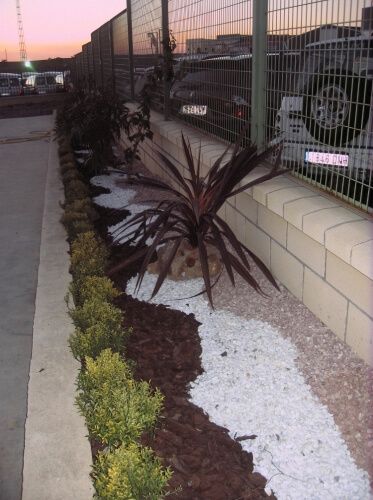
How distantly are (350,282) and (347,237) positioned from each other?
24 centimetres

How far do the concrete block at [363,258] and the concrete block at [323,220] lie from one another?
30 centimetres

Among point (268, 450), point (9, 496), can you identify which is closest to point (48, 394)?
point (9, 496)

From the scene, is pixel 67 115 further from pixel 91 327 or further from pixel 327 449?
pixel 327 449

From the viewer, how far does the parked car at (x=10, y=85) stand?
2814 cm

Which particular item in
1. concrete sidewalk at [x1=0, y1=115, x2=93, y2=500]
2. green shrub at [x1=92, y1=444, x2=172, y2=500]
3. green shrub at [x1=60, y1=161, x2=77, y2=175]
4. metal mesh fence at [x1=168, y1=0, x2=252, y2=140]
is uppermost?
metal mesh fence at [x1=168, y1=0, x2=252, y2=140]

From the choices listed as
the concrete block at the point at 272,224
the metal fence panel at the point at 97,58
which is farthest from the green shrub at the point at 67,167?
the metal fence panel at the point at 97,58

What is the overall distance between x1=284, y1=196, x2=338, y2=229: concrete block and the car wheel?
342 mm

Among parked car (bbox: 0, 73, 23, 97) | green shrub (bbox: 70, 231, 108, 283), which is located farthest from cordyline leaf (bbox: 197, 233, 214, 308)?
parked car (bbox: 0, 73, 23, 97)

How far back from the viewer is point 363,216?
290cm

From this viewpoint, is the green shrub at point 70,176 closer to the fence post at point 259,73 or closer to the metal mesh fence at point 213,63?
the metal mesh fence at point 213,63

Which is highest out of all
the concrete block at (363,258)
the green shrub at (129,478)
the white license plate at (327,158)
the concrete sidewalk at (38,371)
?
the white license plate at (327,158)

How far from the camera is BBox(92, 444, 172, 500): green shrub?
69.4 inches

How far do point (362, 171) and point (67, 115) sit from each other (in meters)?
7.07

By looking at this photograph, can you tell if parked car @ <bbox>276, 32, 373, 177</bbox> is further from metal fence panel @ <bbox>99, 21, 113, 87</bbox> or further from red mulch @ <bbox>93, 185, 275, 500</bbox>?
metal fence panel @ <bbox>99, 21, 113, 87</bbox>
